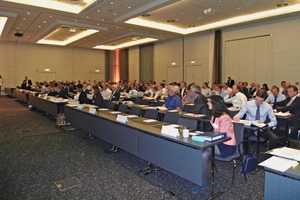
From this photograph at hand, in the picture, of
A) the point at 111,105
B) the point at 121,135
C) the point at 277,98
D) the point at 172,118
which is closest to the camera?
the point at 121,135

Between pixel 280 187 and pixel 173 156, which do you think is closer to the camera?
pixel 280 187

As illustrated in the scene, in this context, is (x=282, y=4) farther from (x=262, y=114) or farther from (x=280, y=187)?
(x=280, y=187)

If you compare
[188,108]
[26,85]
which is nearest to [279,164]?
[188,108]

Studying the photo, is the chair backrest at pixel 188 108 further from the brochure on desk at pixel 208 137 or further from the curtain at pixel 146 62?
the curtain at pixel 146 62

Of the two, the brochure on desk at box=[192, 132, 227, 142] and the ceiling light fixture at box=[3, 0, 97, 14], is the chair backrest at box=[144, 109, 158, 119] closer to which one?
the brochure on desk at box=[192, 132, 227, 142]

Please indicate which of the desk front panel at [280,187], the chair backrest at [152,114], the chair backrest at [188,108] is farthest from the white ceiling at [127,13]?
the desk front panel at [280,187]

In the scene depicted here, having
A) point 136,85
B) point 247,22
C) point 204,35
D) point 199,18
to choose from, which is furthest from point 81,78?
point 247,22

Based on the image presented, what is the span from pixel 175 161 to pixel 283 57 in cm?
1027

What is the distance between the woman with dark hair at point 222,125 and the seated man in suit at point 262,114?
92cm

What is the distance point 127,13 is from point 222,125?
8.29 meters

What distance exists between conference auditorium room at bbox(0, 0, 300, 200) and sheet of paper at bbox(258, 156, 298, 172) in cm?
2

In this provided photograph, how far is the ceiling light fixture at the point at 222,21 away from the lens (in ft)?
32.0

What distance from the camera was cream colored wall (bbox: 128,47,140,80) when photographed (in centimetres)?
1955

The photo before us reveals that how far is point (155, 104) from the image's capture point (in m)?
7.23
